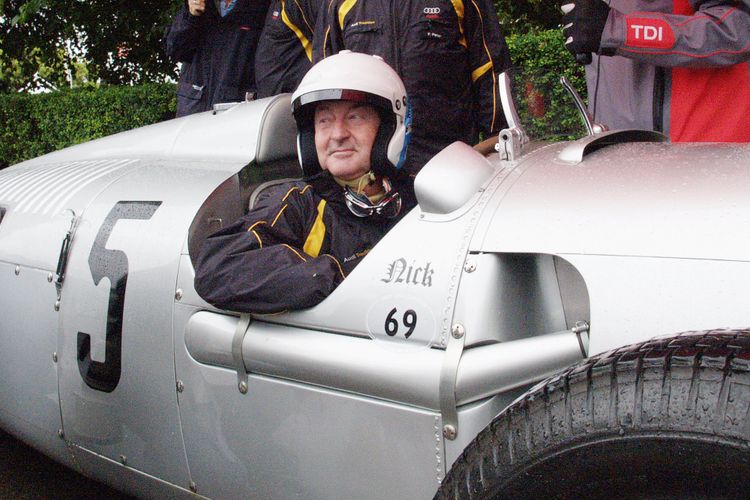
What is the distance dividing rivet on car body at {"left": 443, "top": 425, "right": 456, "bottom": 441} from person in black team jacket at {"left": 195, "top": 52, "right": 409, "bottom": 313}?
44cm

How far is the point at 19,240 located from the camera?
2.60 meters

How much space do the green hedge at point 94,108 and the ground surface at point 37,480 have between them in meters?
3.87

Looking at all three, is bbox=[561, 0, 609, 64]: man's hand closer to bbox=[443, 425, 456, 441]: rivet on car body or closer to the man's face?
the man's face

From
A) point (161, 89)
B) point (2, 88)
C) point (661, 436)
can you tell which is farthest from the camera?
point (2, 88)

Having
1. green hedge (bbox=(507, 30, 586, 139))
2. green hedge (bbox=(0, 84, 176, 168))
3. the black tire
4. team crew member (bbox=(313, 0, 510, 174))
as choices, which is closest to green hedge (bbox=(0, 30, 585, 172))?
green hedge (bbox=(0, 84, 176, 168))

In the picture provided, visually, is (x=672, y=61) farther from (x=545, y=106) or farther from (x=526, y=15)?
(x=526, y=15)

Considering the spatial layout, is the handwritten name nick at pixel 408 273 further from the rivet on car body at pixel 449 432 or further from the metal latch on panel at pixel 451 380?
the rivet on car body at pixel 449 432

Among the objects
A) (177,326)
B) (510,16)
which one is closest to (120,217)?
(177,326)

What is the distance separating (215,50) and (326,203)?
83.6 inches

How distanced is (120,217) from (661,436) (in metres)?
1.72

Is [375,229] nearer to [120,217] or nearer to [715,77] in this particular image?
[120,217]

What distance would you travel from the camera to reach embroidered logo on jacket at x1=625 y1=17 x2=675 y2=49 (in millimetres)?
2281

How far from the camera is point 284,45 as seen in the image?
372 cm

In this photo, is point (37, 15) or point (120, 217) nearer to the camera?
point (120, 217)
